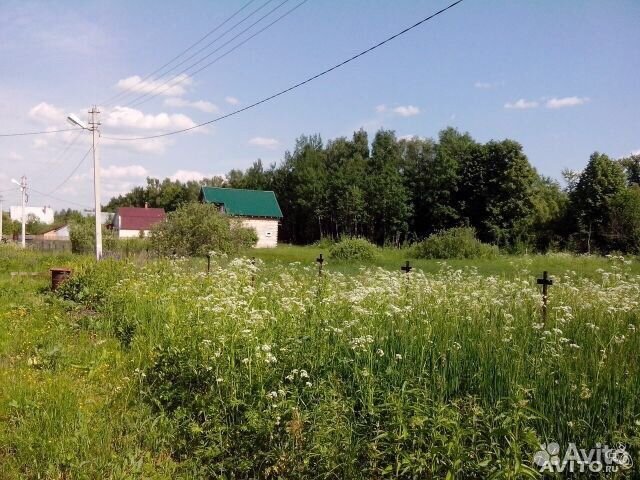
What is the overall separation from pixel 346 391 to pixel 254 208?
5222cm

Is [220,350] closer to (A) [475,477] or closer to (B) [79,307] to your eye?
(A) [475,477]

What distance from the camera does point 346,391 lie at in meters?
4.03

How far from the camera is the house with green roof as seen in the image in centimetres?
5438

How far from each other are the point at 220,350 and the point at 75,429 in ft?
4.50

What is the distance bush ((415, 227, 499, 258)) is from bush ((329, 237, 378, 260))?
306cm

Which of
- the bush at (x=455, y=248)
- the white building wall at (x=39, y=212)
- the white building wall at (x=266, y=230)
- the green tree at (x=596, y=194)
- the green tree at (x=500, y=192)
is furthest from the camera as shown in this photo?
the white building wall at (x=39, y=212)

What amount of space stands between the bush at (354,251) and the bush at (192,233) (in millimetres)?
7964

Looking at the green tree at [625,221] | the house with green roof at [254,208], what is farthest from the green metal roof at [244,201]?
the green tree at [625,221]

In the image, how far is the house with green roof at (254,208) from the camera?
54.4 meters

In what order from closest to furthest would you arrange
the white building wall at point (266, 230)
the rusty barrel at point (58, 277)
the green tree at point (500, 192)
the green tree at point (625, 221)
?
the rusty barrel at point (58, 277)
the green tree at point (625, 221)
the green tree at point (500, 192)
the white building wall at point (266, 230)

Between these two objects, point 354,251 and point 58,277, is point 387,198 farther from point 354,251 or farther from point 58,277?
point 58,277

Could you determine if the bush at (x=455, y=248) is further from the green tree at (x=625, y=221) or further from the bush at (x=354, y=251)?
the green tree at (x=625, y=221)

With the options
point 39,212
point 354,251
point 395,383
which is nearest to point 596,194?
point 354,251

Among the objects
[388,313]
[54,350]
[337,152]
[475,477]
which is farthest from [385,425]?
[337,152]
